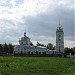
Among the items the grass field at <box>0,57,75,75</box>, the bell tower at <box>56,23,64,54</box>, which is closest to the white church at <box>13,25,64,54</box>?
the bell tower at <box>56,23,64,54</box>

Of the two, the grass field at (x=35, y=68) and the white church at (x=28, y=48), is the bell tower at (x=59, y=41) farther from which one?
the grass field at (x=35, y=68)

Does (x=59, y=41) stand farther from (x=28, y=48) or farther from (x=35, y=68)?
(x=35, y=68)

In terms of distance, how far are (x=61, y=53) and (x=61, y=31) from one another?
9.48 m

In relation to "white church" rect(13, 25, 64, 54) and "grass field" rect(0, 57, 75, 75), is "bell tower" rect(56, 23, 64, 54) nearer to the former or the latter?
"white church" rect(13, 25, 64, 54)

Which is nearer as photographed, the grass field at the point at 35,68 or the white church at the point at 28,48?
the grass field at the point at 35,68

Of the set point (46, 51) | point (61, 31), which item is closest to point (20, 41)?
point (46, 51)

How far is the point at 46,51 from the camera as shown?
11894cm

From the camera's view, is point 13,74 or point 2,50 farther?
point 2,50

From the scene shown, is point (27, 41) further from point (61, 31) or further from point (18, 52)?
point (61, 31)

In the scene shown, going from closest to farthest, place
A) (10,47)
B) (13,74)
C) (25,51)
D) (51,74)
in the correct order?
(13,74) < (51,74) < (25,51) < (10,47)

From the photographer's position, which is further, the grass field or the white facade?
the white facade

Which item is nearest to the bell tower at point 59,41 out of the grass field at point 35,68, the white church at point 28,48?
the white church at point 28,48

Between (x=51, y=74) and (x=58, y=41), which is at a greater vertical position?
(x=58, y=41)

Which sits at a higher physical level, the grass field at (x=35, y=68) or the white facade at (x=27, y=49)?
the white facade at (x=27, y=49)
